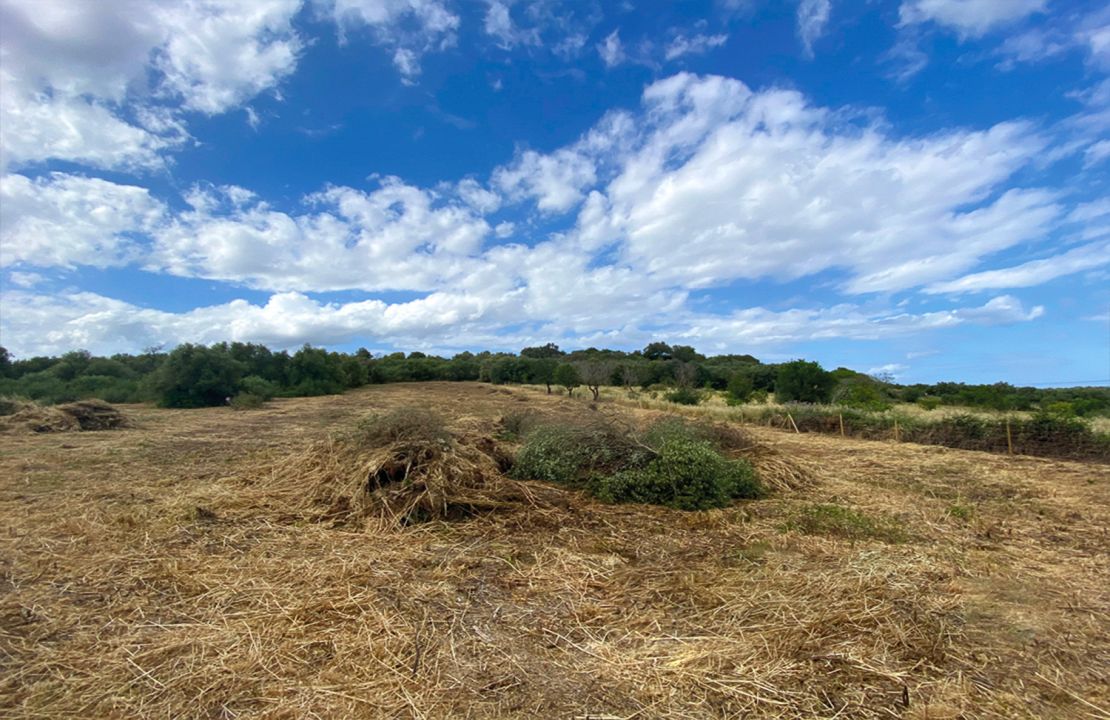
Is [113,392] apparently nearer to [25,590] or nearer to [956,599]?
[25,590]

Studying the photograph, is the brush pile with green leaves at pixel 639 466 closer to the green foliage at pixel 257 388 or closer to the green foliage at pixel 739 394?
the green foliage at pixel 739 394

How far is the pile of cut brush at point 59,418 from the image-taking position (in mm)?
13547

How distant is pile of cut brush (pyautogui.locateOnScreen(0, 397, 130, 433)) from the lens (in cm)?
1355

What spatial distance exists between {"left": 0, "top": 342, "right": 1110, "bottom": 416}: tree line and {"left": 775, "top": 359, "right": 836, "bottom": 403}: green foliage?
0.04 meters

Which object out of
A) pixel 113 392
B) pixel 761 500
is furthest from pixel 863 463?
pixel 113 392

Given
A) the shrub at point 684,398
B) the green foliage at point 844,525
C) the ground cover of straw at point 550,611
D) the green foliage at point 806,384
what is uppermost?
the green foliage at point 806,384

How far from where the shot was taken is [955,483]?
8.89 metres

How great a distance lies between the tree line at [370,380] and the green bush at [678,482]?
12.4 meters

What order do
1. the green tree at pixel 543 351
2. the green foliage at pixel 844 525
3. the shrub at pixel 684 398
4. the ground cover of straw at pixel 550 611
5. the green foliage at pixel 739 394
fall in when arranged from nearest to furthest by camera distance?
the ground cover of straw at pixel 550 611 → the green foliage at pixel 844 525 → the green foliage at pixel 739 394 → the shrub at pixel 684 398 → the green tree at pixel 543 351

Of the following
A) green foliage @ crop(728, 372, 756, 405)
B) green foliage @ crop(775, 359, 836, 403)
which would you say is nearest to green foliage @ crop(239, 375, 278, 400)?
green foliage @ crop(728, 372, 756, 405)

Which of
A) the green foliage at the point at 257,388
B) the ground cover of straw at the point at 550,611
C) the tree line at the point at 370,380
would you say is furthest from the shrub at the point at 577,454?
the green foliage at the point at 257,388

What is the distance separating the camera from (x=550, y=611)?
3664 mm

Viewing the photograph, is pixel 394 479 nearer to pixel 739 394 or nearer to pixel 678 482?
pixel 678 482

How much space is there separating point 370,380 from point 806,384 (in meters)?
37.9
